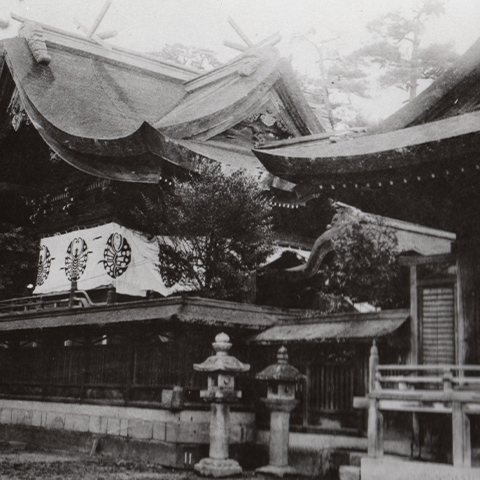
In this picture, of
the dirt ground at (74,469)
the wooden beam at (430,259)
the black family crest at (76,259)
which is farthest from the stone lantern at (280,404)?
the black family crest at (76,259)

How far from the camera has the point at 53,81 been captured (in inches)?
725

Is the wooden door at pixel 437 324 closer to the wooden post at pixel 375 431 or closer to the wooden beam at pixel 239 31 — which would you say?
the wooden post at pixel 375 431

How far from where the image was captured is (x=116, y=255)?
1552 cm

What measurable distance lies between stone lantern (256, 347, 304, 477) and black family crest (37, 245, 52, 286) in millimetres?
7981

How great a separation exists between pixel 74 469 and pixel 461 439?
5.86 m

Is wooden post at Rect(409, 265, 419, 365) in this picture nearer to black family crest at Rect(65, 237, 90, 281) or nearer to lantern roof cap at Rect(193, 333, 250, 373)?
lantern roof cap at Rect(193, 333, 250, 373)

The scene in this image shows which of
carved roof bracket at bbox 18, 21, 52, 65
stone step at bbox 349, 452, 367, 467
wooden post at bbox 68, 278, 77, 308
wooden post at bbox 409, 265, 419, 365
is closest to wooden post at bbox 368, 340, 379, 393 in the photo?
wooden post at bbox 409, 265, 419, 365

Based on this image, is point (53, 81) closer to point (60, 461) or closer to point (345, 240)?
point (345, 240)

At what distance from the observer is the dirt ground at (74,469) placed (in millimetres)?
10102

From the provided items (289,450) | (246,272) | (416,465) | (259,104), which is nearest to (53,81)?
(259,104)

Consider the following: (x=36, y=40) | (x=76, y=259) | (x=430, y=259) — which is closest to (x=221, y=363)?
(x=430, y=259)

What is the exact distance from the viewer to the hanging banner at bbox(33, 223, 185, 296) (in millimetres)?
15398

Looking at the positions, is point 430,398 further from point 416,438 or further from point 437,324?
point 437,324

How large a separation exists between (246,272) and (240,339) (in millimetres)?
2200
